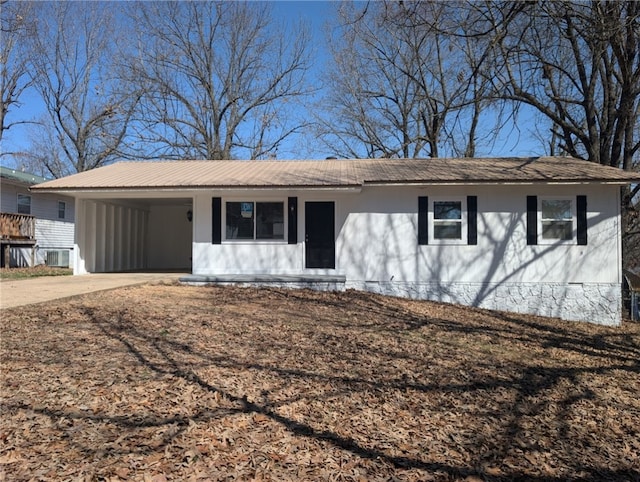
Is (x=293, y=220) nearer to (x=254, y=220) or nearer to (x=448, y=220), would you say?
(x=254, y=220)

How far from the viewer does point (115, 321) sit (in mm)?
6754

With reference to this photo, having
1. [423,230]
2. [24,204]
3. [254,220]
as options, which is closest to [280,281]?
[254,220]

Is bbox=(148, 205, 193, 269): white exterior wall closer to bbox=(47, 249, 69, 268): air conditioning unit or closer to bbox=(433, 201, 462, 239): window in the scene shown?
bbox=(47, 249, 69, 268): air conditioning unit

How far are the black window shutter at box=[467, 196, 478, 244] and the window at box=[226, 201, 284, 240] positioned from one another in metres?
4.68

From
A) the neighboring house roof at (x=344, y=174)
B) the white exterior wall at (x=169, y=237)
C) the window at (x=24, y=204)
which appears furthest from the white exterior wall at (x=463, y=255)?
the window at (x=24, y=204)

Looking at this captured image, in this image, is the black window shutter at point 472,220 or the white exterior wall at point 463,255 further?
the black window shutter at point 472,220

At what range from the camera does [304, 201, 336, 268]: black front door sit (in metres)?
12.0

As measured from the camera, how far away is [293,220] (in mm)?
11969

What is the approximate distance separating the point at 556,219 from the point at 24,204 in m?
20.2

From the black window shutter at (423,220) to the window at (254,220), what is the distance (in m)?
3.49

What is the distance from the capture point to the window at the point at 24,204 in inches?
772

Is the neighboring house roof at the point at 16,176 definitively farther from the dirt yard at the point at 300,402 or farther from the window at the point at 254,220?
the dirt yard at the point at 300,402

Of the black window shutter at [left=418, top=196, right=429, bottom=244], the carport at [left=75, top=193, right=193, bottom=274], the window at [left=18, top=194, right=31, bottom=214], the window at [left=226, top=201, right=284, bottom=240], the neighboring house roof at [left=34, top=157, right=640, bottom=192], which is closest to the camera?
the neighboring house roof at [left=34, top=157, right=640, bottom=192]

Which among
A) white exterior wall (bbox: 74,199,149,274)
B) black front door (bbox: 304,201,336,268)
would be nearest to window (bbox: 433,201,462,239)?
black front door (bbox: 304,201,336,268)
